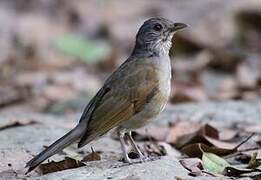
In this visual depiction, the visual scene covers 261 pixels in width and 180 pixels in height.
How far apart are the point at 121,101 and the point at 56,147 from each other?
0.70 metres

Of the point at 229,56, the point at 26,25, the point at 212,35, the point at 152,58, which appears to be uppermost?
the point at 26,25

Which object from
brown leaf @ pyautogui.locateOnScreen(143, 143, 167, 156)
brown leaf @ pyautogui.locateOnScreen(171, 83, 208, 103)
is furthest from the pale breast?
brown leaf @ pyautogui.locateOnScreen(171, 83, 208, 103)

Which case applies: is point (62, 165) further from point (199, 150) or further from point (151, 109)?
point (199, 150)

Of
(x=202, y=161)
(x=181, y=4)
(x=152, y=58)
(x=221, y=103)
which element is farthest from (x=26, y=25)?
(x=202, y=161)

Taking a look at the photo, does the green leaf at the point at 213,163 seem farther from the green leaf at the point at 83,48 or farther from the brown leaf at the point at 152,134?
the green leaf at the point at 83,48

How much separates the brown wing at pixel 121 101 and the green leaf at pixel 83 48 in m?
5.67

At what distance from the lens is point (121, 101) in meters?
5.95

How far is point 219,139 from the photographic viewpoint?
22.0ft

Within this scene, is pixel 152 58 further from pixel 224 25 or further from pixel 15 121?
pixel 224 25

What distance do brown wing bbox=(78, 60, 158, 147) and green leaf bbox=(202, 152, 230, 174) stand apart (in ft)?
2.23

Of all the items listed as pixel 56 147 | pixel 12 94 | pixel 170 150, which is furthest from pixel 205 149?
pixel 12 94

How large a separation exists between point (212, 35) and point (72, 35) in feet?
7.27

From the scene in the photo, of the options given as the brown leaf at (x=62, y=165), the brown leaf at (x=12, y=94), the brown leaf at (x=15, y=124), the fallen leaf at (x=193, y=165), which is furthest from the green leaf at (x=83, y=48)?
the fallen leaf at (x=193, y=165)

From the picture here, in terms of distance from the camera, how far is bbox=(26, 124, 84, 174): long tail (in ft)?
17.5
